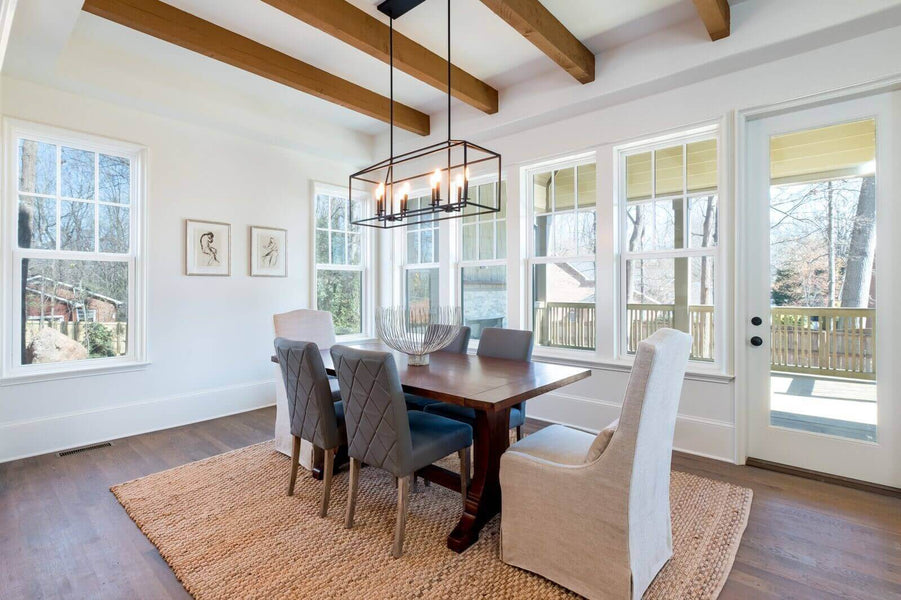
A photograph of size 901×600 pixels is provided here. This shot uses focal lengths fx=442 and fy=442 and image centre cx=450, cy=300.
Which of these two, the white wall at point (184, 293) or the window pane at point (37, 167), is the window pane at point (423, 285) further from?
the window pane at point (37, 167)

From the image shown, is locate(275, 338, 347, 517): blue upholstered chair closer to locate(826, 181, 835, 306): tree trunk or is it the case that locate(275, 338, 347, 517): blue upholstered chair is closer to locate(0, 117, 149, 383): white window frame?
locate(0, 117, 149, 383): white window frame

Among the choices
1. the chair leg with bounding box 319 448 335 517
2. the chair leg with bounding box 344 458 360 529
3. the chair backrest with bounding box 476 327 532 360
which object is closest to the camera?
the chair leg with bounding box 344 458 360 529

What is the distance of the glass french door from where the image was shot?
2607mm

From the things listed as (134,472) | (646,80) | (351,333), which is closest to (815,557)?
(646,80)

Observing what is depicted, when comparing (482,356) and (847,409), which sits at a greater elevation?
(482,356)

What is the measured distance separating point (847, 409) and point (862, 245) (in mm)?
1013

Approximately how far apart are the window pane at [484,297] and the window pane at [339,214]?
1.61 meters

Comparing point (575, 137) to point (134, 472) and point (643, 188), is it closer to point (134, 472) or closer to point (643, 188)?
point (643, 188)

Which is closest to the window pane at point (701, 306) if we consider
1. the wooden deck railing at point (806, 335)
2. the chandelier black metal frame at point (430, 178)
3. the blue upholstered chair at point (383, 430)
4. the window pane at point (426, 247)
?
the wooden deck railing at point (806, 335)

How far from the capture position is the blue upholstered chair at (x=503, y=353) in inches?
108

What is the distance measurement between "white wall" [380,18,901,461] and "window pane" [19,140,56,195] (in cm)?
334

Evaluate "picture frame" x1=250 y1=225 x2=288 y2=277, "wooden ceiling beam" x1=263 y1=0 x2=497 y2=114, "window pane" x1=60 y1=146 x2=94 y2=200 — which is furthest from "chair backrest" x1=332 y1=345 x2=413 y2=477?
"window pane" x1=60 y1=146 x2=94 y2=200

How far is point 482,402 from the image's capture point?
183 cm

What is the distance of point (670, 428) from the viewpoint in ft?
5.93
